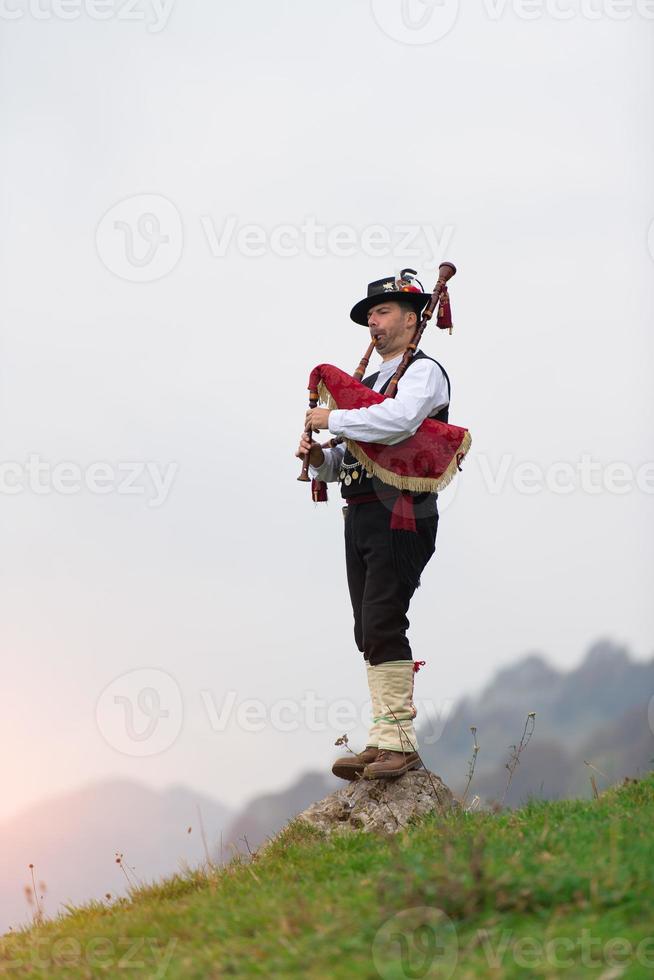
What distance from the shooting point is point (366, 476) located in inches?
289

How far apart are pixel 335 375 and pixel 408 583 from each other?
1490 millimetres

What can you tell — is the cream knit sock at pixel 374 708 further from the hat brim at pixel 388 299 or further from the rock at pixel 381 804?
the hat brim at pixel 388 299

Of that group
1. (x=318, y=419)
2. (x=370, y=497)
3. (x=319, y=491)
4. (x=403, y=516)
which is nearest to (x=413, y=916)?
(x=403, y=516)

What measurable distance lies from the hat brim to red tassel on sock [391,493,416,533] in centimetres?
141

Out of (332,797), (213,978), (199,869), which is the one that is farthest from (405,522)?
(213,978)

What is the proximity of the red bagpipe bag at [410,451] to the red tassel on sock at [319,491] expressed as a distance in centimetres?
58

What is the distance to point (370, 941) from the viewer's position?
419cm

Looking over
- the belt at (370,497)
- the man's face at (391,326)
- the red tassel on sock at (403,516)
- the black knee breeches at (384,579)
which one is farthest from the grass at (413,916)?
the man's face at (391,326)

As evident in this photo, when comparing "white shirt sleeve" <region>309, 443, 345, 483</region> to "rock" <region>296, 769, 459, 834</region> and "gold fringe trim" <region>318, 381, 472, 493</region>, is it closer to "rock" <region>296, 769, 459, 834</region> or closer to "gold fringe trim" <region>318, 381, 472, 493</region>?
"gold fringe trim" <region>318, 381, 472, 493</region>

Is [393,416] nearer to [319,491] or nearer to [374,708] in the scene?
[319,491]

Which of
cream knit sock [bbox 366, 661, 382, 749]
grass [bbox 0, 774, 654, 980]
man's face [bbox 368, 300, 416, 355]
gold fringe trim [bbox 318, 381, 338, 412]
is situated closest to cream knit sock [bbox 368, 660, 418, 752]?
cream knit sock [bbox 366, 661, 382, 749]

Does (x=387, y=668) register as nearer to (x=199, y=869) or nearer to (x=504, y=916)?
(x=199, y=869)

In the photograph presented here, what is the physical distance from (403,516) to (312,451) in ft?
2.80

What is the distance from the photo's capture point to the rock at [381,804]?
7.23 meters
